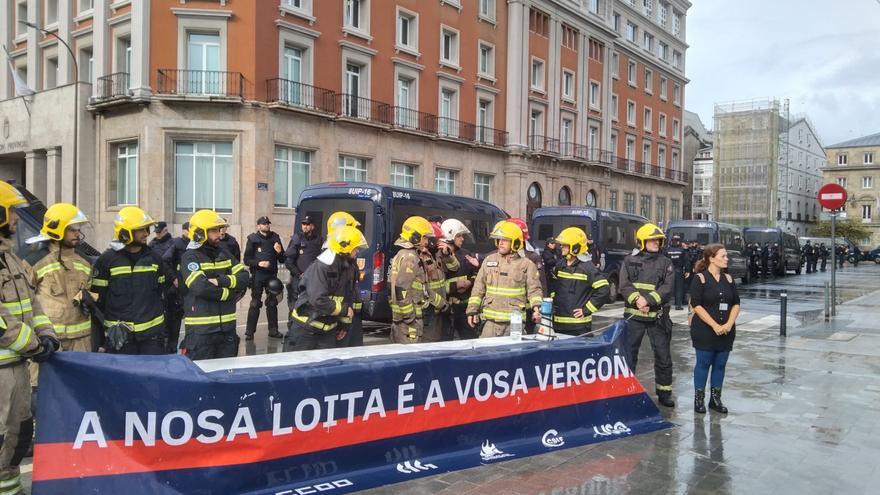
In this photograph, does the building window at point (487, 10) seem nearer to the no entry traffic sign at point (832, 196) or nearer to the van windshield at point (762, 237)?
the van windshield at point (762, 237)

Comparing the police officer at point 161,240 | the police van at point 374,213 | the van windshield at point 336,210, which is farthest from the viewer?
the van windshield at point 336,210

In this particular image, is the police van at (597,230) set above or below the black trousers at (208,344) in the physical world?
above

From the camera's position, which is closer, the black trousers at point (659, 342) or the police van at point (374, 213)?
the black trousers at point (659, 342)

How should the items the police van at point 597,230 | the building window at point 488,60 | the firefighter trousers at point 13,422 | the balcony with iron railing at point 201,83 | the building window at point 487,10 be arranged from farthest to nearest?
1. the building window at point 488,60
2. the building window at point 487,10
3. the balcony with iron railing at point 201,83
4. the police van at point 597,230
5. the firefighter trousers at point 13,422

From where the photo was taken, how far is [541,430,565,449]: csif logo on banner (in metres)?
5.72

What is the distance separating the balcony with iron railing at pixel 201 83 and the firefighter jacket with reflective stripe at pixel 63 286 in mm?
17814

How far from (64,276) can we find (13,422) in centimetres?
172

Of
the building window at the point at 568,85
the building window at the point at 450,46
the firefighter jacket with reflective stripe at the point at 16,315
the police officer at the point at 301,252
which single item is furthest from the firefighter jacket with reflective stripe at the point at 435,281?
the building window at the point at 568,85

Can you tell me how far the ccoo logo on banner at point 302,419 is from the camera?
155 inches

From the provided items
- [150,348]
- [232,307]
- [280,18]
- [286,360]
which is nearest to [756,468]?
[286,360]

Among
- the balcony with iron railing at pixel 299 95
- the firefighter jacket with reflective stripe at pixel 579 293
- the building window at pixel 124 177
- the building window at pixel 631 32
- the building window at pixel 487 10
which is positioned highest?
the building window at pixel 631 32

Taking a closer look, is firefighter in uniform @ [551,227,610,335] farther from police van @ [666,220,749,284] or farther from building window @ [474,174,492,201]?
building window @ [474,174,492,201]

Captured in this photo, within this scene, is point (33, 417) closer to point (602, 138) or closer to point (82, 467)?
point (82, 467)

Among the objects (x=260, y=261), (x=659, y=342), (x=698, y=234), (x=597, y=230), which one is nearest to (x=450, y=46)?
(x=698, y=234)
